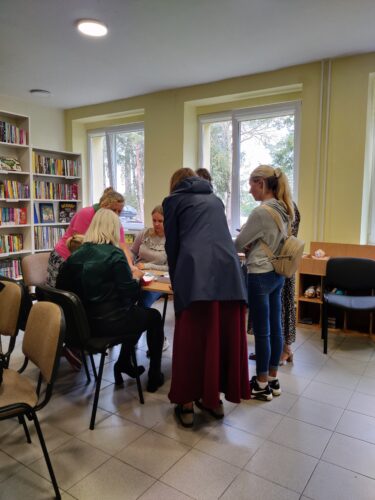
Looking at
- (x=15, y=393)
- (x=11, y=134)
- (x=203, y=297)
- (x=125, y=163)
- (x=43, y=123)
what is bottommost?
(x=15, y=393)

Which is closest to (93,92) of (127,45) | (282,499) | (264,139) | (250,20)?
(127,45)

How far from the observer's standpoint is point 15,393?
1700 millimetres

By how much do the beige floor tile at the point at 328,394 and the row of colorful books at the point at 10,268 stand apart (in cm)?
359

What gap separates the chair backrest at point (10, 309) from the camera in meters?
2.09

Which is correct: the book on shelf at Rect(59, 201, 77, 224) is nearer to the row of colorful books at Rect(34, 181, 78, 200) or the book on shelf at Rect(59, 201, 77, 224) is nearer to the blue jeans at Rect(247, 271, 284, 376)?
the row of colorful books at Rect(34, 181, 78, 200)

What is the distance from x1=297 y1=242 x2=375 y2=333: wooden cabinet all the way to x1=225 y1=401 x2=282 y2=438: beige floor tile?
5.56 feet

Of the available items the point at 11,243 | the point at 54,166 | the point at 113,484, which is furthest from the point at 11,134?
the point at 113,484

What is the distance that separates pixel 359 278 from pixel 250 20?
92.1 inches

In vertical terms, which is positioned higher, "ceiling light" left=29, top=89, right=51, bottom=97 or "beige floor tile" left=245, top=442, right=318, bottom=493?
"ceiling light" left=29, top=89, right=51, bottom=97

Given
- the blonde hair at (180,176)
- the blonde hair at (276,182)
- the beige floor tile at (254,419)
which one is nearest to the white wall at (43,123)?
the blonde hair at (180,176)

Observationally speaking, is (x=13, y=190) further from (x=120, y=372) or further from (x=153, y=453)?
(x=153, y=453)

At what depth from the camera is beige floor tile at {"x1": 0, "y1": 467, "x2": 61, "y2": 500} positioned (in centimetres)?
166

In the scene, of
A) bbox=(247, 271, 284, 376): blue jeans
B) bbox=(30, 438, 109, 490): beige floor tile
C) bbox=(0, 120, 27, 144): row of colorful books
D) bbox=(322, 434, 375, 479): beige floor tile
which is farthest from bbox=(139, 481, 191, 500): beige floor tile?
bbox=(0, 120, 27, 144): row of colorful books

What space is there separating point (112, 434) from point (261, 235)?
1.40 metres
